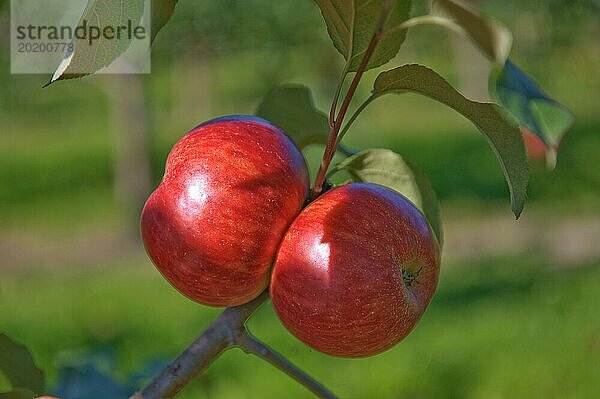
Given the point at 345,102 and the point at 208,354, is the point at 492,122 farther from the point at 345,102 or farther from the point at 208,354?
the point at 208,354

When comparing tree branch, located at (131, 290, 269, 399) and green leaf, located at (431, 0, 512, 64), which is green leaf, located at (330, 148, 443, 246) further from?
green leaf, located at (431, 0, 512, 64)

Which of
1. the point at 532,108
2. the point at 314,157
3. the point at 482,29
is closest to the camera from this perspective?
the point at 482,29

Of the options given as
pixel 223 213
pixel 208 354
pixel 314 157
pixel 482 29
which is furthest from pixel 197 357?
pixel 314 157

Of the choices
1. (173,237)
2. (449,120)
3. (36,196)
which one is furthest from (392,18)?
(449,120)

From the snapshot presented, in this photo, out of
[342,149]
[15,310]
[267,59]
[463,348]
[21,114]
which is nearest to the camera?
[342,149]

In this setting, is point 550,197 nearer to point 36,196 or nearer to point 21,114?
point 36,196

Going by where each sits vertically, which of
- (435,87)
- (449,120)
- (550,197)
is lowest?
(449,120)
